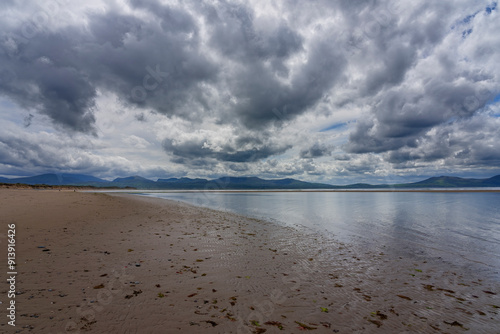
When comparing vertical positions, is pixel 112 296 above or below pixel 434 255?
above

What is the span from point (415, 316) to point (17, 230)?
19.2 metres

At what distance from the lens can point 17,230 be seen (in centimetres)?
1262

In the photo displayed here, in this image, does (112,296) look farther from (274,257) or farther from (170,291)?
(274,257)

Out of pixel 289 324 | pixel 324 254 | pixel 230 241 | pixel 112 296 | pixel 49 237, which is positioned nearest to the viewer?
pixel 289 324

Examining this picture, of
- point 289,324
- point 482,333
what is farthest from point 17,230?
point 482,333

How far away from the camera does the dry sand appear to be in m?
5.51

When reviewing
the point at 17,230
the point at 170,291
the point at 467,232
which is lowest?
the point at 467,232

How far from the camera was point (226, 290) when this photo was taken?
7.47 m

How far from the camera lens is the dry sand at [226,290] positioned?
551 centimetres

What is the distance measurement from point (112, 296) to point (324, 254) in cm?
1057

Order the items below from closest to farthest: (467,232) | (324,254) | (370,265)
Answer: (370,265)
(324,254)
(467,232)

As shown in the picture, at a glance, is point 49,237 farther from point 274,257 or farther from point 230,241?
point 274,257

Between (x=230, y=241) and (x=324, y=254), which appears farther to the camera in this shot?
(x=230, y=241)

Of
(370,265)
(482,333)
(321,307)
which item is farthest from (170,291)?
(370,265)
